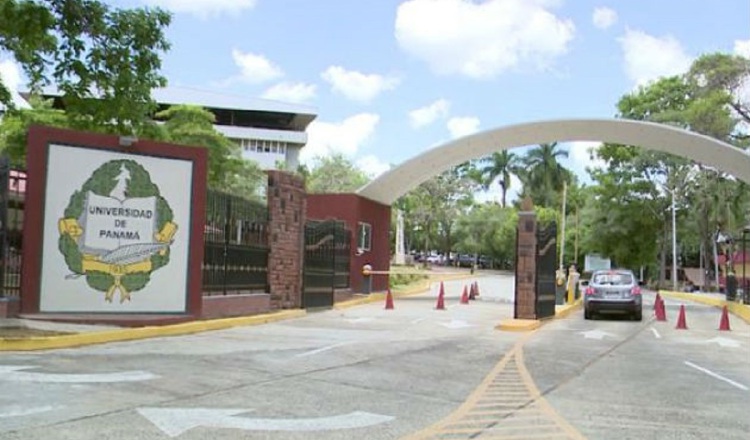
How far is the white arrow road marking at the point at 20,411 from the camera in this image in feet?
23.4

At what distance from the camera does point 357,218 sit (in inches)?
1160

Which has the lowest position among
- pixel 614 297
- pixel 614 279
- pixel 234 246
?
pixel 614 297

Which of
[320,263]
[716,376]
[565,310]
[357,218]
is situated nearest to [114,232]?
[320,263]

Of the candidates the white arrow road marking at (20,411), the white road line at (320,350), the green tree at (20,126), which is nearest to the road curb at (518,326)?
the white road line at (320,350)

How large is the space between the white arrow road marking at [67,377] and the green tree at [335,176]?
1994 inches

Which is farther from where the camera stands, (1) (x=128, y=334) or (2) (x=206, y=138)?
(2) (x=206, y=138)

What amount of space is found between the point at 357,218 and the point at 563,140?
8.80m

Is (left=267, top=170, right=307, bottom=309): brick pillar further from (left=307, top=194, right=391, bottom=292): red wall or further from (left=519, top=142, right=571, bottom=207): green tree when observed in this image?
(left=519, top=142, right=571, bottom=207): green tree

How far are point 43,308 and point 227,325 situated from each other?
376cm

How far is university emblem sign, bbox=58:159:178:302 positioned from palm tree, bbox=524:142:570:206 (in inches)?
2893

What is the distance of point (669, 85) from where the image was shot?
51.5m

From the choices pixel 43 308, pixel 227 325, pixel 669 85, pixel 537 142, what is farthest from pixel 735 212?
pixel 43 308

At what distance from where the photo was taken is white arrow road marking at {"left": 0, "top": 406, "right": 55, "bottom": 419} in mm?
7137

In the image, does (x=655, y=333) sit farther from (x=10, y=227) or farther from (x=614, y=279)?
(x=10, y=227)
